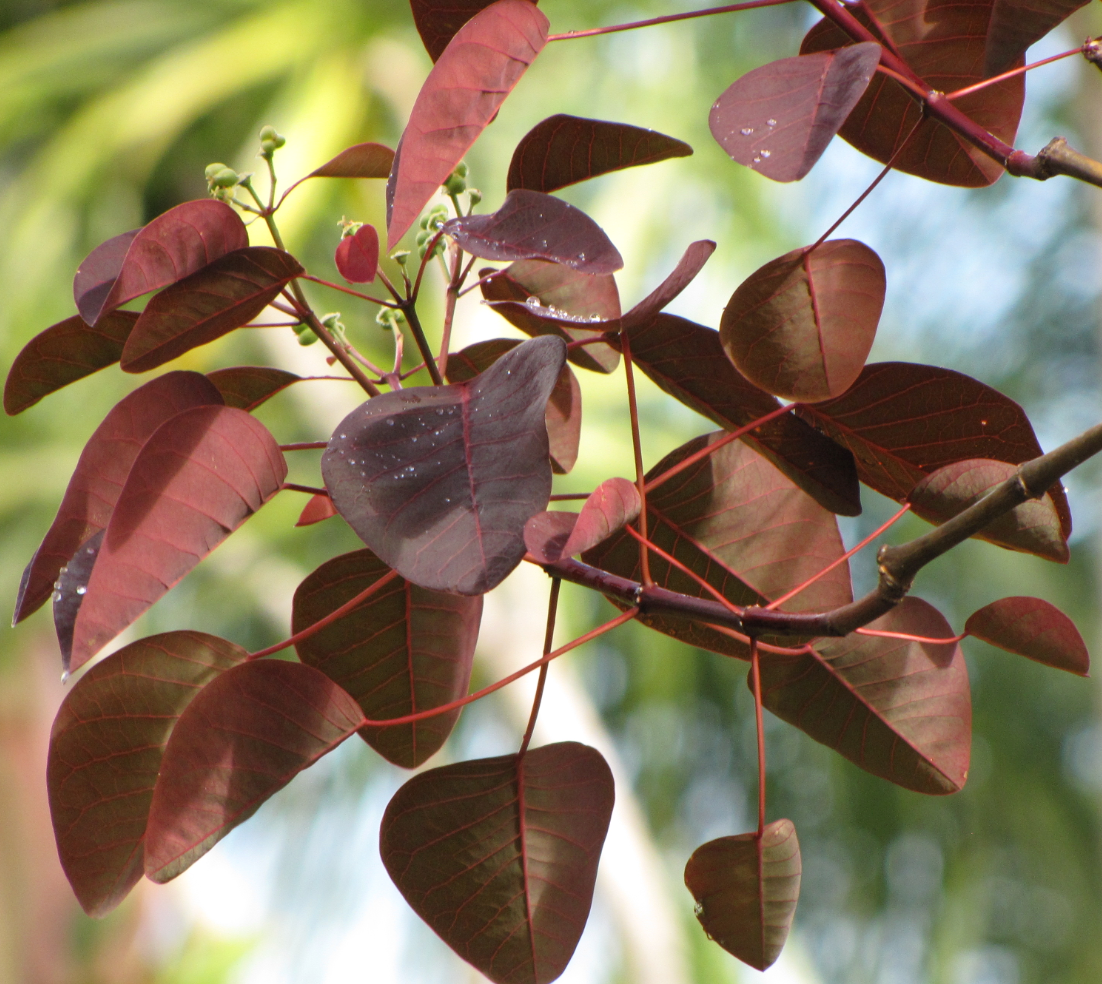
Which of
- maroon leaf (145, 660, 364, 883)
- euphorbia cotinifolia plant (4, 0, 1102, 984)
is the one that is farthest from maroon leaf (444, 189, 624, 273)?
maroon leaf (145, 660, 364, 883)

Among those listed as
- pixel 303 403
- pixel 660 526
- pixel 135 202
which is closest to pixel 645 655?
pixel 303 403

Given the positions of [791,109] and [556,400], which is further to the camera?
[556,400]

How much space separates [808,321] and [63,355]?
0.23 metres

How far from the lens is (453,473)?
231mm

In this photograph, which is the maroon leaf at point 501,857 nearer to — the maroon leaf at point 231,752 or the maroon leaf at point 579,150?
the maroon leaf at point 231,752

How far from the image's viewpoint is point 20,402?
0.34 metres

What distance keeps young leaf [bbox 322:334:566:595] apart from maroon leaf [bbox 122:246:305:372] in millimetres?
66

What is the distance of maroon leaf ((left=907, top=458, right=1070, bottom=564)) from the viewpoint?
0.26 metres

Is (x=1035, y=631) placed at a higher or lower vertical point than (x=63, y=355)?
lower

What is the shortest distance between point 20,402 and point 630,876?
1922 millimetres

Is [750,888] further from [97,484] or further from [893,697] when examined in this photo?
[97,484]

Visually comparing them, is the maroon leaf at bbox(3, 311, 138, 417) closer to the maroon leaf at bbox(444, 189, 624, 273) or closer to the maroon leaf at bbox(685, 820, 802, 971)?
the maroon leaf at bbox(444, 189, 624, 273)

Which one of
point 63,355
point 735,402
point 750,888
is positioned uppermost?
point 63,355

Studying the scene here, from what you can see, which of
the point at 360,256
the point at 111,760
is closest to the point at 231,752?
the point at 111,760
